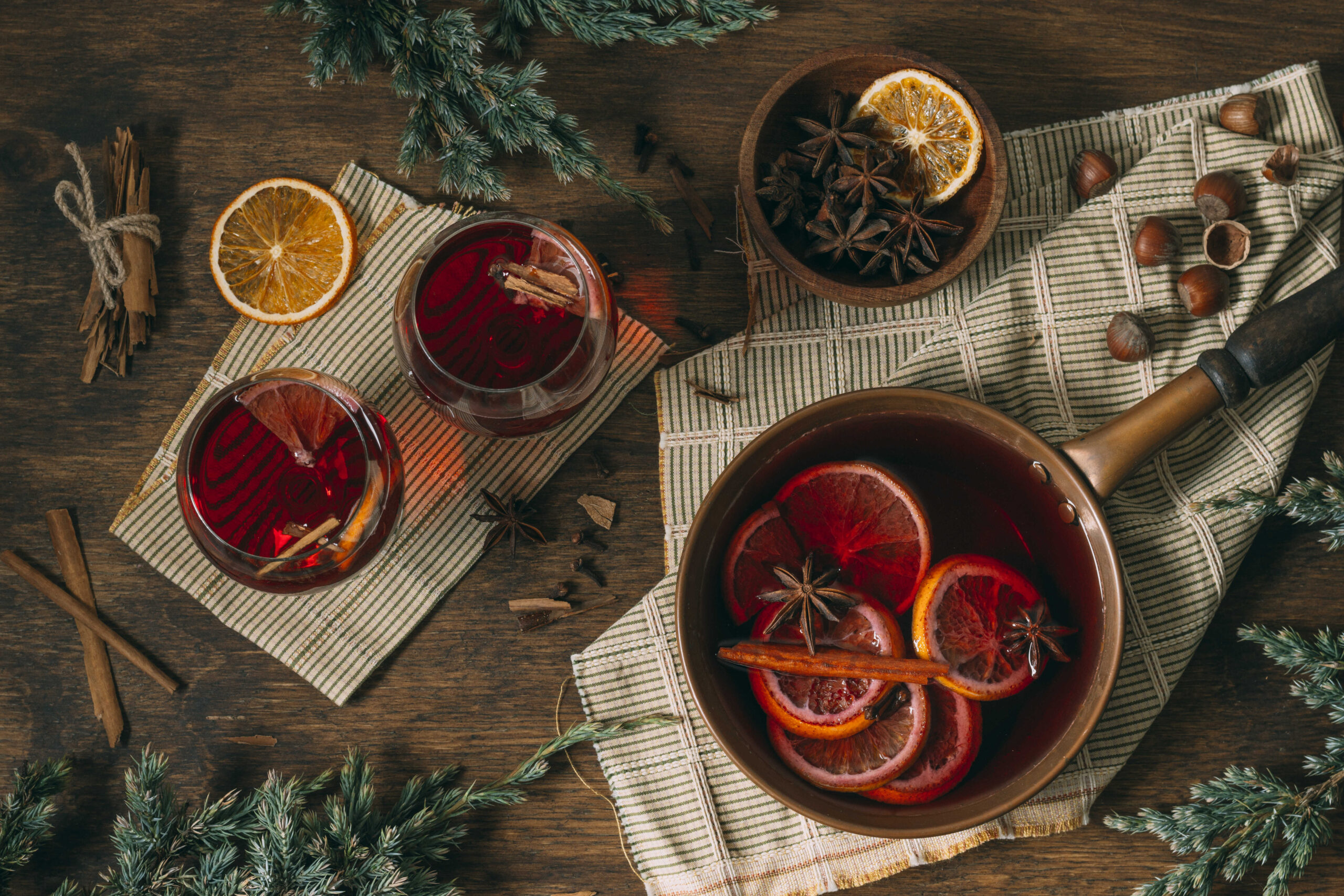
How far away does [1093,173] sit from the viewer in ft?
4.82

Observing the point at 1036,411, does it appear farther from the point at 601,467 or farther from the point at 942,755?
the point at 601,467

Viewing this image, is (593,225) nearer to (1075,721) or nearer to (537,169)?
(537,169)

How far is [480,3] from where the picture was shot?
1529 millimetres

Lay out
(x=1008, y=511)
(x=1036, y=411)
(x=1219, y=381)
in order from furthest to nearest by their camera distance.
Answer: (x=1036, y=411)
(x=1008, y=511)
(x=1219, y=381)

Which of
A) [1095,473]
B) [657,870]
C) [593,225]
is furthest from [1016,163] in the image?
[657,870]

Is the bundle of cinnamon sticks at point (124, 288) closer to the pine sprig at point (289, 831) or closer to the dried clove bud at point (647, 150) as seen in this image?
the pine sprig at point (289, 831)

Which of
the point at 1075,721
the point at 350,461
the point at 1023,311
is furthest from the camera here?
the point at 1023,311

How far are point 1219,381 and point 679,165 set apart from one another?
0.91 metres

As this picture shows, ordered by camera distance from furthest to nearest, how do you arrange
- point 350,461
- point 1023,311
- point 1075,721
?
1. point 1023,311
2. point 350,461
3. point 1075,721

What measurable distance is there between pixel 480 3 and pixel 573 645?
1.13 meters

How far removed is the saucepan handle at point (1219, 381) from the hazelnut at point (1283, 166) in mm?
236

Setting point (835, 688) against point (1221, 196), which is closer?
point (835, 688)

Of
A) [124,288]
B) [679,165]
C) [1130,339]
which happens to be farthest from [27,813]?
[1130,339]

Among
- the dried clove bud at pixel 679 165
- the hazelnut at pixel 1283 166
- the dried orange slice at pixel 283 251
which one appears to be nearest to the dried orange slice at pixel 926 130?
the dried clove bud at pixel 679 165
